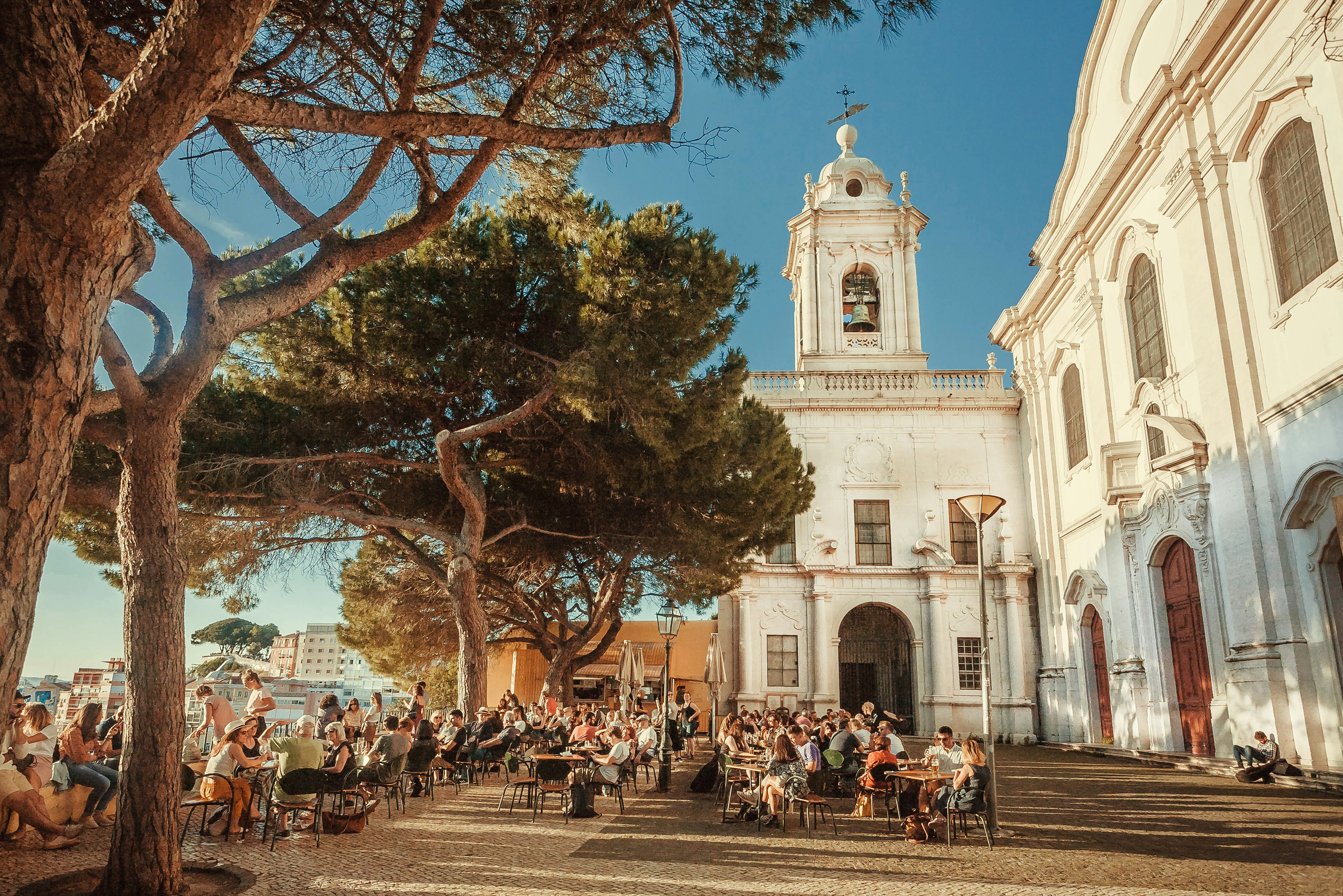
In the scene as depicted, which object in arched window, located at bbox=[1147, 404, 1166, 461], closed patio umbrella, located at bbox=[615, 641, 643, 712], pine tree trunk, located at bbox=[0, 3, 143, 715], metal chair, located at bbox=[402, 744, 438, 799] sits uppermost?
arched window, located at bbox=[1147, 404, 1166, 461]

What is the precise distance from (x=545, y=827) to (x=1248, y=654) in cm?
996

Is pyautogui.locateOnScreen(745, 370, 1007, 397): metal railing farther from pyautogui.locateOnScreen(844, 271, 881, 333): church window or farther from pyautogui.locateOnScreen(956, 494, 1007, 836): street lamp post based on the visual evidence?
pyautogui.locateOnScreen(956, 494, 1007, 836): street lamp post

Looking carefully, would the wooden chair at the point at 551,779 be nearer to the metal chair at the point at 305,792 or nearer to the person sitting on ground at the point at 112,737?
the metal chair at the point at 305,792

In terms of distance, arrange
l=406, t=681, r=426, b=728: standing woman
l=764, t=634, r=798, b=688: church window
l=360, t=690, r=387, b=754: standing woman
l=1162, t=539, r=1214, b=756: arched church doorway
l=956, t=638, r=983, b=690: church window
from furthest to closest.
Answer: l=764, t=634, r=798, b=688: church window
l=956, t=638, r=983, b=690: church window
l=1162, t=539, r=1214, b=756: arched church doorway
l=360, t=690, r=387, b=754: standing woman
l=406, t=681, r=426, b=728: standing woman

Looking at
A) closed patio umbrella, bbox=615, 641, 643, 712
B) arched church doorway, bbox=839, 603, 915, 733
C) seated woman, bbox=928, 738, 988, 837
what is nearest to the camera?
seated woman, bbox=928, 738, 988, 837

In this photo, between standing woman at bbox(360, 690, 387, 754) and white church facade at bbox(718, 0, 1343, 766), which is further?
standing woman at bbox(360, 690, 387, 754)

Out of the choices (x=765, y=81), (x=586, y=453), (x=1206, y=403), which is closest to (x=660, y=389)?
(x=586, y=453)

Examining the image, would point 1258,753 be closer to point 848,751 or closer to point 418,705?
point 848,751

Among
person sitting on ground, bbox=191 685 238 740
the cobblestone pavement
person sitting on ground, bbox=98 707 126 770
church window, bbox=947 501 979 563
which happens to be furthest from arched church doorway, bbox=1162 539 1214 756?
person sitting on ground, bbox=98 707 126 770

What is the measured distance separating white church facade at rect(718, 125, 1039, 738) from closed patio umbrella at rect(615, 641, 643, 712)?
524 centimetres

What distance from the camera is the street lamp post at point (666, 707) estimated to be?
11.8 m

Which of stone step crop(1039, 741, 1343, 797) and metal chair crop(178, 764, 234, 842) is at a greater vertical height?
stone step crop(1039, 741, 1343, 797)

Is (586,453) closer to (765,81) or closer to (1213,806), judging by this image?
(765,81)

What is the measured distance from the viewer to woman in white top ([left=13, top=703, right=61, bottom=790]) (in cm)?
693
